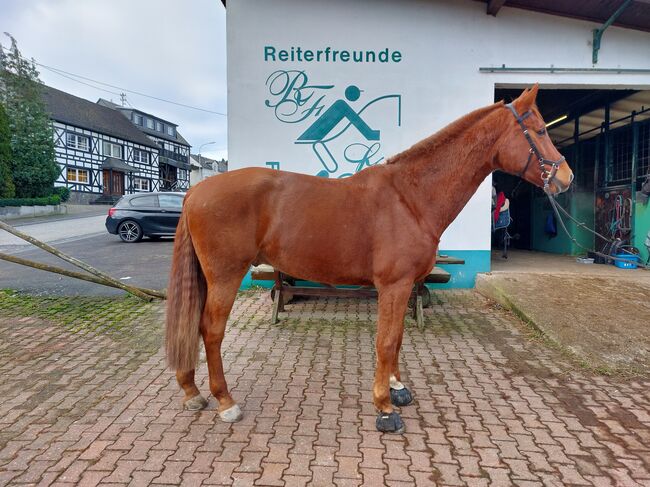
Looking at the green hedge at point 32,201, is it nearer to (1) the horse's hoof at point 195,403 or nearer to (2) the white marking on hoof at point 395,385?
(1) the horse's hoof at point 195,403

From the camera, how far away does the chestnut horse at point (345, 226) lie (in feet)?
8.79

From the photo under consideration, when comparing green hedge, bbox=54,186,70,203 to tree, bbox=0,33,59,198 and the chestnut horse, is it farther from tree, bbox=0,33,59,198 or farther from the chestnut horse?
the chestnut horse

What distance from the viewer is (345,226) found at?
2.70 m

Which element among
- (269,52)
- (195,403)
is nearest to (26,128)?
(269,52)

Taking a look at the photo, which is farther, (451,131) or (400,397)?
(400,397)

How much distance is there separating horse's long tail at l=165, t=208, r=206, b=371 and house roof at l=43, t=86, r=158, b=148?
115 ft

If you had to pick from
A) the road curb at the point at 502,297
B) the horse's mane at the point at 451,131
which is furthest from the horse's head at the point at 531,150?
the road curb at the point at 502,297

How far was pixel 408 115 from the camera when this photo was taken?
21.3 ft

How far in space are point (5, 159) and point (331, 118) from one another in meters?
23.6

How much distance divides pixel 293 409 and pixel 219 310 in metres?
0.91

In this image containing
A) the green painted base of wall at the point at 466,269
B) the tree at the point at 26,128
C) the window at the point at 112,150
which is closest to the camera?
the green painted base of wall at the point at 466,269

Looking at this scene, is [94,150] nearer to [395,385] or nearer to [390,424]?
[395,385]

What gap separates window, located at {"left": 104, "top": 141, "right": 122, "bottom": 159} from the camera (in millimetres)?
37531

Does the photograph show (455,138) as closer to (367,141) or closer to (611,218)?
(367,141)
